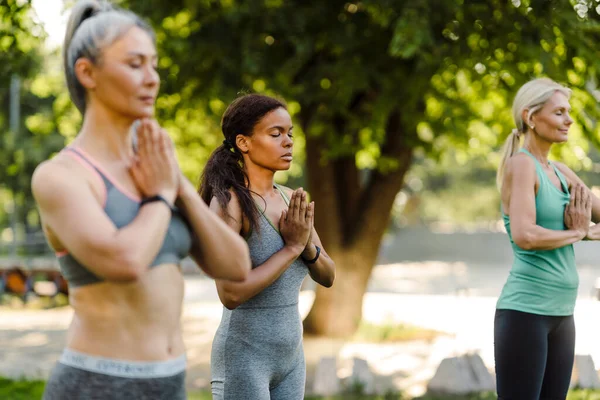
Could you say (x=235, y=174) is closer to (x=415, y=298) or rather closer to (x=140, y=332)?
(x=140, y=332)

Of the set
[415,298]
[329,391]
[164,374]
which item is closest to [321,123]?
[329,391]

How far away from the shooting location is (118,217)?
1.71m

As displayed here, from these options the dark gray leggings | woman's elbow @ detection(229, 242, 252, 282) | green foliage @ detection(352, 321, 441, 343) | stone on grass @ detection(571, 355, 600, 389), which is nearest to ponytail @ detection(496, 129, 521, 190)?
woman's elbow @ detection(229, 242, 252, 282)

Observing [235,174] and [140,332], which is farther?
[235,174]

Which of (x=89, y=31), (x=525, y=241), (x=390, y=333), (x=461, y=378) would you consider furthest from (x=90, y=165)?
(x=390, y=333)

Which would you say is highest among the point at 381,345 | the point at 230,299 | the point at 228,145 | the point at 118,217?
the point at 228,145

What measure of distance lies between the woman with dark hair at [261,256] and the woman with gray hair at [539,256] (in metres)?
0.86

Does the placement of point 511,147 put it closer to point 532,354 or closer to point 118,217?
point 532,354

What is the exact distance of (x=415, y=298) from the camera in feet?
51.6

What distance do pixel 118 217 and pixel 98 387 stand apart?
16.4 inches

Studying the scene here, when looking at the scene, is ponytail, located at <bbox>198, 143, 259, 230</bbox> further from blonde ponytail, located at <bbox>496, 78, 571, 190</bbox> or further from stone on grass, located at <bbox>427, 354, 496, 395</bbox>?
stone on grass, located at <bbox>427, 354, 496, 395</bbox>

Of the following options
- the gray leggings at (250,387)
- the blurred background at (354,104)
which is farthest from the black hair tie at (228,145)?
the blurred background at (354,104)

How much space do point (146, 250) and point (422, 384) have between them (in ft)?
21.1

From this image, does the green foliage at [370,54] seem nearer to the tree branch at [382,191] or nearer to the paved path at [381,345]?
the tree branch at [382,191]
